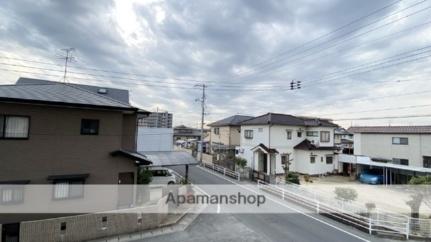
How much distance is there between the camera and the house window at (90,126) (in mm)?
11281

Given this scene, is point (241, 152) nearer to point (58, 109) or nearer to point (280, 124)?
point (280, 124)

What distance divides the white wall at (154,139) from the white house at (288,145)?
26.9ft

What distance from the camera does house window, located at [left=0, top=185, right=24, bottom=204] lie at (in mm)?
9509

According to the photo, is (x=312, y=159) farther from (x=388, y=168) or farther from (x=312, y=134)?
(x=388, y=168)

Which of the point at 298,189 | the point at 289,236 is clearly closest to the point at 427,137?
the point at 298,189

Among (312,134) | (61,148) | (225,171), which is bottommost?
(225,171)

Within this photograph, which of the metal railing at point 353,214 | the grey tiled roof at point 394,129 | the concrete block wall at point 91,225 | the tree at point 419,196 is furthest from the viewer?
the grey tiled roof at point 394,129

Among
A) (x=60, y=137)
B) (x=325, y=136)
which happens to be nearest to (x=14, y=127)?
(x=60, y=137)

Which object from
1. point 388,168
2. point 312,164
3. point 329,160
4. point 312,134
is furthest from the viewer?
point 312,134

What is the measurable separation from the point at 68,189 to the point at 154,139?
14528 millimetres

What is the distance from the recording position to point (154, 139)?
25219mm

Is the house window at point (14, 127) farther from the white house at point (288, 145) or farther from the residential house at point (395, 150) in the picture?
the residential house at point (395, 150)

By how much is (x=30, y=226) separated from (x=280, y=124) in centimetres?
2121

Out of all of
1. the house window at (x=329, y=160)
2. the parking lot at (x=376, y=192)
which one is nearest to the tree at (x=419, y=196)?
the parking lot at (x=376, y=192)
